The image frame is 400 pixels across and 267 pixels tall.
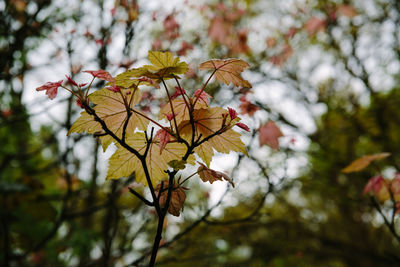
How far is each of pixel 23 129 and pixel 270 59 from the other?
3.61 m

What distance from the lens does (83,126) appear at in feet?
2.85

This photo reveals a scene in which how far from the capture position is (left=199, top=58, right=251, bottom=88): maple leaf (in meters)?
0.89

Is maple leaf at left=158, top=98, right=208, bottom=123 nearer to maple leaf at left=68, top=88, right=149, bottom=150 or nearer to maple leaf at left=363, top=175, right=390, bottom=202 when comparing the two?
maple leaf at left=68, top=88, right=149, bottom=150

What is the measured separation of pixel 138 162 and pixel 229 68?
45 cm

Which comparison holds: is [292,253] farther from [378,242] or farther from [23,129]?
[23,129]

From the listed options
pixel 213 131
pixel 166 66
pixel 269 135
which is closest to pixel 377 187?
pixel 269 135

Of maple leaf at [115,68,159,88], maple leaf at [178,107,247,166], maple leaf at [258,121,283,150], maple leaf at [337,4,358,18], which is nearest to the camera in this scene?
maple leaf at [115,68,159,88]

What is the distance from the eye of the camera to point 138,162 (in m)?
0.93

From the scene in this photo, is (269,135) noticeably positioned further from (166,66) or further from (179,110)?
(166,66)

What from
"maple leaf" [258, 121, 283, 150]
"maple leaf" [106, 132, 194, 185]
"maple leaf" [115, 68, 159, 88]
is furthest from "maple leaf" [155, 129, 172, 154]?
"maple leaf" [258, 121, 283, 150]

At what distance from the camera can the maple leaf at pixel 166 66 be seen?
0.80m

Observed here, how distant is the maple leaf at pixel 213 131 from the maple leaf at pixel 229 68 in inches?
4.7

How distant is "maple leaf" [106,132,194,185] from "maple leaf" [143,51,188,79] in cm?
22

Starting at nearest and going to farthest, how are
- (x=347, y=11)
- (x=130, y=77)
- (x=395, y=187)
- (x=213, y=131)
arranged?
(x=130, y=77)
(x=213, y=131)
(x=395, y=187)
(x=347, y=11)
